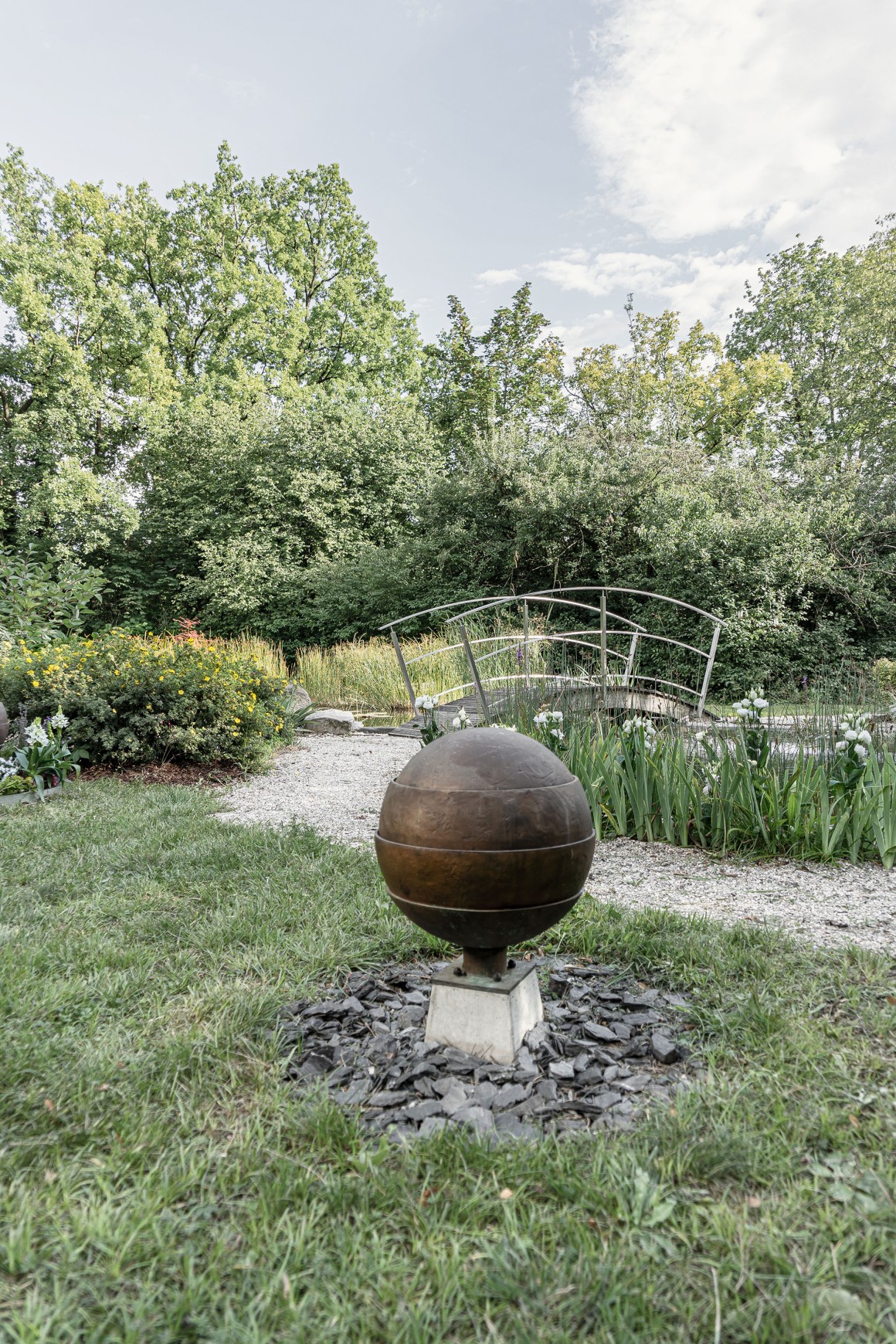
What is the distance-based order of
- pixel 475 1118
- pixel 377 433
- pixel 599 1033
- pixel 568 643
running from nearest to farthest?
pixel 475 1118
pixel 599 1033
pixel 568 643
pixel 377 433

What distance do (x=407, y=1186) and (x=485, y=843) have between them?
0.82 m

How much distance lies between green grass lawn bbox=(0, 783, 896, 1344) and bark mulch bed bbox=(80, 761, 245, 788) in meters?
4.06

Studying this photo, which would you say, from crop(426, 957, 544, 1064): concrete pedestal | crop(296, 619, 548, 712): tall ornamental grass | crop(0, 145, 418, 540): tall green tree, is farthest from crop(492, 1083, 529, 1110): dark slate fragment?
crop(0, 145, 418, 540): tall green tree

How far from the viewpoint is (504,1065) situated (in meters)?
2.19

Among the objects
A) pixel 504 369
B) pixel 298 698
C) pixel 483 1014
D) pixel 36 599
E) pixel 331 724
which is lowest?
pixel 331 724

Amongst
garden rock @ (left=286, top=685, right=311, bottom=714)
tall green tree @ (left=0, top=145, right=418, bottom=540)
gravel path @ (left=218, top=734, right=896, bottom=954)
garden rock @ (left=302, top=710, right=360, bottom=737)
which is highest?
tall green tree @ (left=0, top=145, right=418, bottom=540)

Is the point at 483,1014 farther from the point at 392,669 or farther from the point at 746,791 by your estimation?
the point at 392,669

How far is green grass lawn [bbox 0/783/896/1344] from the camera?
1.33 m

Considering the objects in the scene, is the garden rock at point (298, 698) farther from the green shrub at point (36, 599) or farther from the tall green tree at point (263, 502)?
the tall green tree at point (263, 502)

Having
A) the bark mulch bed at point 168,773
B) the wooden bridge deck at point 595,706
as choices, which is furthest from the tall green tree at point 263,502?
the bark mulch bed at point 168,773

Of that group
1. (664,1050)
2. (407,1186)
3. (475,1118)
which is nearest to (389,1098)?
(475,1118)

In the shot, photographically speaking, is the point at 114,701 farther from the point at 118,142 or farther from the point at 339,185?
the point at 339,185

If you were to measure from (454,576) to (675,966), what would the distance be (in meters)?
12.4

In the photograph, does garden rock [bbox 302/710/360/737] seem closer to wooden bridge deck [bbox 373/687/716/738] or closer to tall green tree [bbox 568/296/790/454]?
wooden bridge deck [bbox 373/687/716/738]
